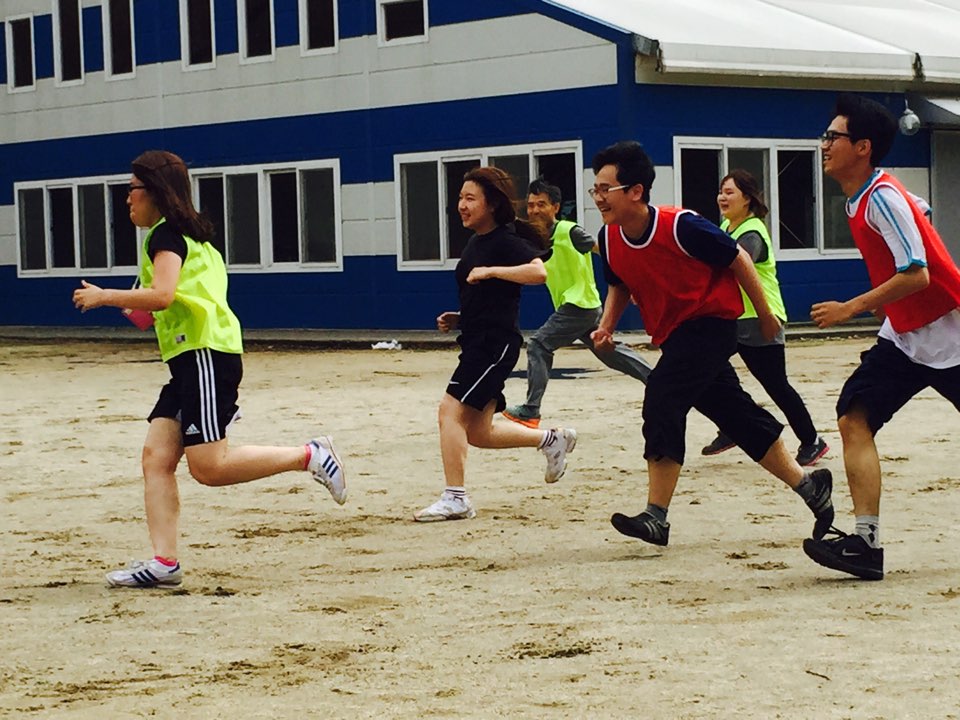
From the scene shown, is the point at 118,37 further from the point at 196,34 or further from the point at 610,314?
the point at 610,314

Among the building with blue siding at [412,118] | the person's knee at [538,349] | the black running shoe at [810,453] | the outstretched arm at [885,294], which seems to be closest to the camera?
the outstretched arm at [885,294]

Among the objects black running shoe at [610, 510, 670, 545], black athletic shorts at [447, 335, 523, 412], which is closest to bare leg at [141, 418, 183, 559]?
black running shoe at [610, 510, 670, 545]

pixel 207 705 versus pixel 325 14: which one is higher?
pixel 325 14

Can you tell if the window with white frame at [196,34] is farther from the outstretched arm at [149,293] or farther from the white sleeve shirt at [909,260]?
the white sleeve shirt at [909,260]

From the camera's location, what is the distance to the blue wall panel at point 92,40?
104 feet

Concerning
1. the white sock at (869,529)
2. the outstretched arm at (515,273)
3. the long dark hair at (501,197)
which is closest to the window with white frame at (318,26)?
the long dark hair at (501,197)

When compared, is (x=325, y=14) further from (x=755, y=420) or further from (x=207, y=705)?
(x=207, y=705)

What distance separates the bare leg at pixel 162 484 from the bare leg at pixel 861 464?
253 cm

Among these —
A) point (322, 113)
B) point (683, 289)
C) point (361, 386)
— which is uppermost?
point (322, 113)

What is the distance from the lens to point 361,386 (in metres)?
18.0

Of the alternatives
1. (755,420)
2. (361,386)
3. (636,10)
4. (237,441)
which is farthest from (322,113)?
A: (755,420)

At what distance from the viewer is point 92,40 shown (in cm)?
3180

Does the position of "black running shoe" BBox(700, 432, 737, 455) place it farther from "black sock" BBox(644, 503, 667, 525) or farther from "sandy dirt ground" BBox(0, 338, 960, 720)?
"black sock" BBox(644, 503, 667, 525)

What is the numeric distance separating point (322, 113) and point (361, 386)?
10.8 m
